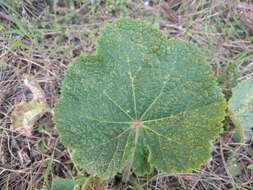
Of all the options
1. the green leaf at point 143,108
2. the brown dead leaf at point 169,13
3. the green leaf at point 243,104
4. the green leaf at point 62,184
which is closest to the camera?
the green leaf at point 143,108

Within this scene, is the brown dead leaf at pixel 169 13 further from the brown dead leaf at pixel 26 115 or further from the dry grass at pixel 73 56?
the brown dead leaf at pixel 26 115

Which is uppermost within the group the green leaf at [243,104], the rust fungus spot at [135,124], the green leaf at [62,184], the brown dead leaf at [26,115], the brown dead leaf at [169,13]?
the brown dead leaf at [169,13]

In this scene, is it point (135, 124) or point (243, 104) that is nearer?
point (135, 124)

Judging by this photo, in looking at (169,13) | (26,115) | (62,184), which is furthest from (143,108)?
(169,13)

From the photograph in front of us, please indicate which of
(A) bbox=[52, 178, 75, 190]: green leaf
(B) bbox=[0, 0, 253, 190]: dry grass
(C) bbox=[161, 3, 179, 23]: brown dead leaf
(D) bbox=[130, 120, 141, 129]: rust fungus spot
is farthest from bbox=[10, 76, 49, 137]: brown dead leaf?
(C) bbox=[161, 3, 179, 23]: brown dead leaf

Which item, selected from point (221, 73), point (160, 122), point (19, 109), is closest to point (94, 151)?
point (160, 122)

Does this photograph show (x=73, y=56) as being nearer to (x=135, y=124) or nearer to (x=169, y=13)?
(x=169, y=13)

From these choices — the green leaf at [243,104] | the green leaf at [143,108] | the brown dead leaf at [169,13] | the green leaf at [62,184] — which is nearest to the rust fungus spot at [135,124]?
the green leaf at [143,108]

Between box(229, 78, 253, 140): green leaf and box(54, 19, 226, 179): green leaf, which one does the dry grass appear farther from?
box(54, 19, 226, 179): green leaf
